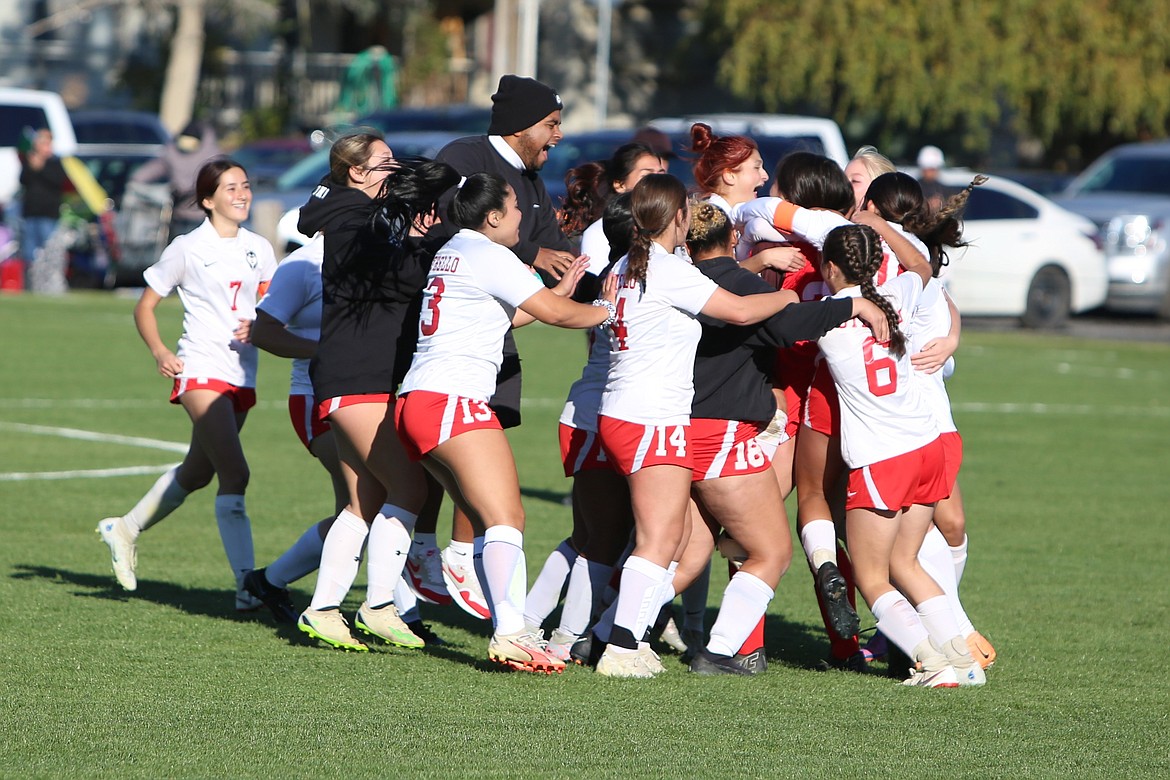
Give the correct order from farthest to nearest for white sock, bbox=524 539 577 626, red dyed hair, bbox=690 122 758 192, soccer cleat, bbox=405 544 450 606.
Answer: soccer cleat, bbox=405 544 450 606
white sock, bbox=524 539 577 626
red dyed hair, bbox=690 122 758 192

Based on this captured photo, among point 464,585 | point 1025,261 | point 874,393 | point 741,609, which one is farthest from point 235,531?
point 1025,261

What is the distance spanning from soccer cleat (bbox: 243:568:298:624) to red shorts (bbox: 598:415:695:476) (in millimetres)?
1813

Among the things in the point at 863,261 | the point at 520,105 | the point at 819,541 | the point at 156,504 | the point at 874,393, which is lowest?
the point at 156,504

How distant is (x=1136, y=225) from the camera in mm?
21844

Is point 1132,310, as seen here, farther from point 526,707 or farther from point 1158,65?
point 526,707

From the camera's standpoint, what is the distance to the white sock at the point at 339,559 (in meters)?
6.31

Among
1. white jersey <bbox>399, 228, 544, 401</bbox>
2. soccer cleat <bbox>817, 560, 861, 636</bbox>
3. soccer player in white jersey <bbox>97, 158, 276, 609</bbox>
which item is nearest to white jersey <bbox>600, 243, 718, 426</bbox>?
white jersey <bbox>399, 228, 544, 401</bbox>

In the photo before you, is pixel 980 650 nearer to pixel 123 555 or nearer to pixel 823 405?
pixel 823 405

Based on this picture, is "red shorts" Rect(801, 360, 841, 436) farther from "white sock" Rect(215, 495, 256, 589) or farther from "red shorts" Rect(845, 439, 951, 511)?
→ "white sock" Rect(215, 495, 256, 589)

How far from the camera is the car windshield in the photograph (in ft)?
75.9

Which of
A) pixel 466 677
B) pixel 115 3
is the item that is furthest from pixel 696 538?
pixel 115 3

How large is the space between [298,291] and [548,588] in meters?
1.58

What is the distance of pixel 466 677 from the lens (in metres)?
6.04

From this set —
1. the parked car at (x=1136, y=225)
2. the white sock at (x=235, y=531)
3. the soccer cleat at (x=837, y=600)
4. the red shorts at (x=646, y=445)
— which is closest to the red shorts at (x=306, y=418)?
the white sock at (x=235, y=531)
